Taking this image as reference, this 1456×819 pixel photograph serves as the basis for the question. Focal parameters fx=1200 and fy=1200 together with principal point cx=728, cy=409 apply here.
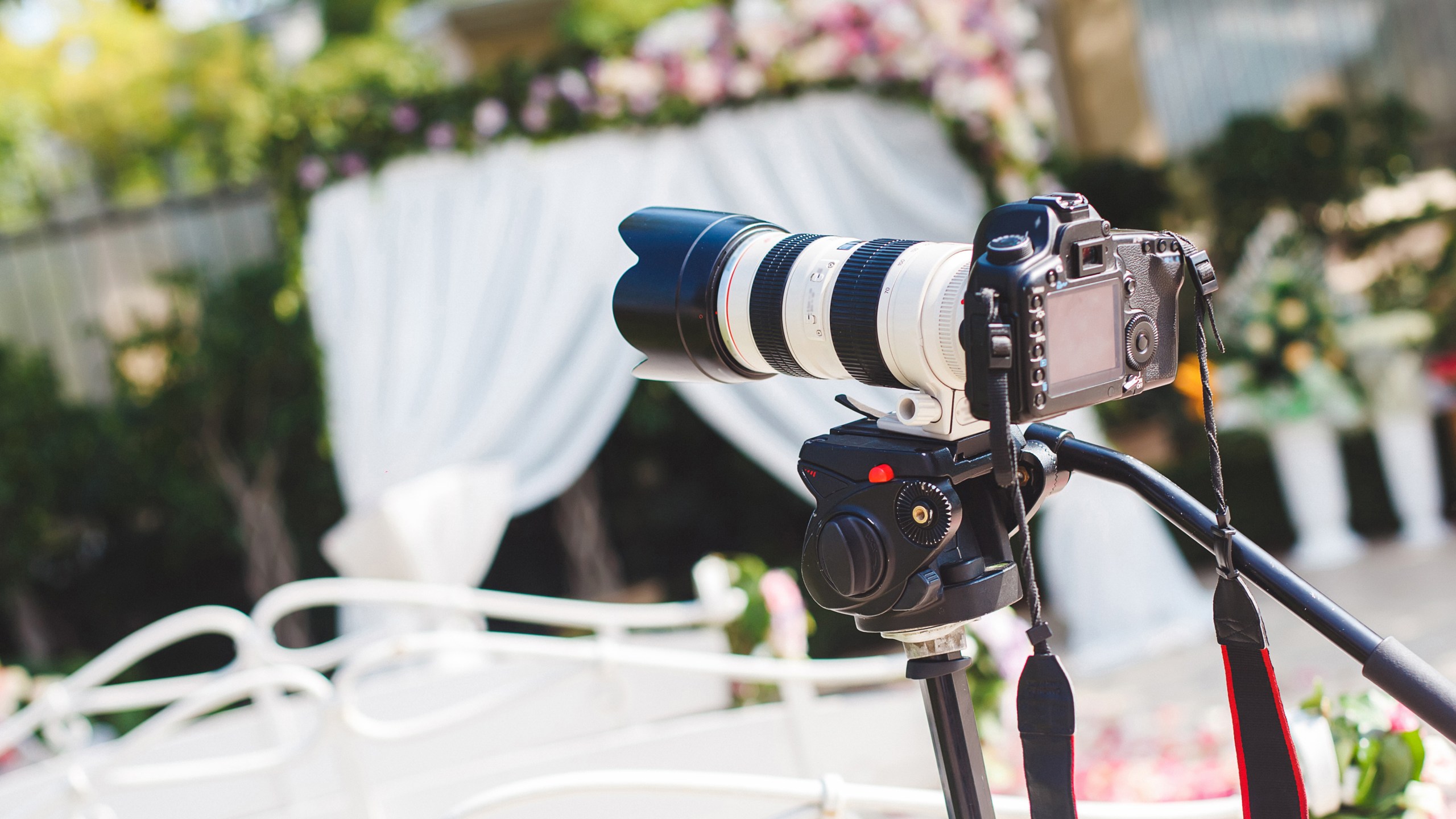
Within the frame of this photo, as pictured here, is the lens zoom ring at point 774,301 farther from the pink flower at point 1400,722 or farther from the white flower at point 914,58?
the white flower at point 914,58

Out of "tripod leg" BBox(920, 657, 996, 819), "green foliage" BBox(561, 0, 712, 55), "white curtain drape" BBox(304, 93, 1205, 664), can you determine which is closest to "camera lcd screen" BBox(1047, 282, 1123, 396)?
"tripod leg" BBox(920, 657, 996, 819)

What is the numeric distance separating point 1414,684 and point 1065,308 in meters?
0.31

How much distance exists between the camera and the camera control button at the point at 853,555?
0.86 metres

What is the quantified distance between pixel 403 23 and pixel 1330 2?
274 inches

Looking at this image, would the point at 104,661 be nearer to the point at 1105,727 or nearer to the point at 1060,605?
the point at 1105,727

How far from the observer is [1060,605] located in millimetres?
4066

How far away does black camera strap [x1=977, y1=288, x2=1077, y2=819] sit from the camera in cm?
76

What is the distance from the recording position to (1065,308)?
2.62 feet

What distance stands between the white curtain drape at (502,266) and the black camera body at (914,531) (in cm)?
252

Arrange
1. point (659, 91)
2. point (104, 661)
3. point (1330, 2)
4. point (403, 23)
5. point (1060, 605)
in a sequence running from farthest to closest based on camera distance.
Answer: point (403, 23), point (1330, 2), point (1060, 605), point (659, 91), point (104, 661)

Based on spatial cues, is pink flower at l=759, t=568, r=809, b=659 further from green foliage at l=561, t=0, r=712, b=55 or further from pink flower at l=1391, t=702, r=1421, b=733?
green foliage at l=561, t=0, r=712, b=55

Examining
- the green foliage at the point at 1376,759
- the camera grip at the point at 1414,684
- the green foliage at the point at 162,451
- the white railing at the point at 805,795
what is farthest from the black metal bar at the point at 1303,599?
the green foliage at the point at 162,451

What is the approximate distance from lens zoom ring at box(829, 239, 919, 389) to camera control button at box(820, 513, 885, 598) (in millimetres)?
109

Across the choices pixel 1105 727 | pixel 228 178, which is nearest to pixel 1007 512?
pixel 1105 727
